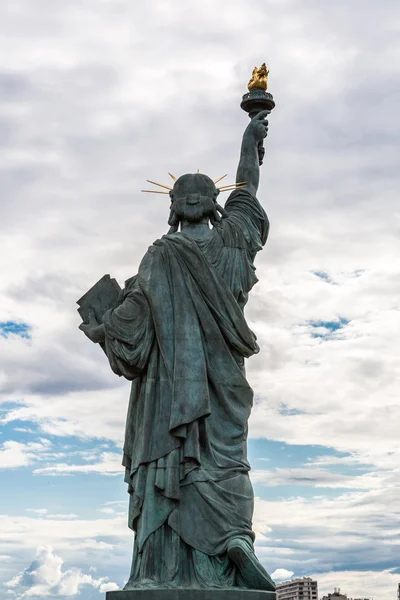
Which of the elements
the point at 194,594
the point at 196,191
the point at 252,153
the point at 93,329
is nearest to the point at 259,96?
the point at 252,153

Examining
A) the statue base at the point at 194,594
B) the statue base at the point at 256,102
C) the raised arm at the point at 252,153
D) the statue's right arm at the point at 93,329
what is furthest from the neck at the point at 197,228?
the statue base at the point at 194,594

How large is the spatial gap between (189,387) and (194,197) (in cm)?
357

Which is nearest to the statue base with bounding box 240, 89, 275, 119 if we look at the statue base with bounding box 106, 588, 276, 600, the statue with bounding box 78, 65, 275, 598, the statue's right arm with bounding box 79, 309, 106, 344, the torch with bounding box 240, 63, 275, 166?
the torch with bounding box 240, 63, 275, 166

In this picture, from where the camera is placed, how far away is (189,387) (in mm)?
17000

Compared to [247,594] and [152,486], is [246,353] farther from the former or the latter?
[247,594]

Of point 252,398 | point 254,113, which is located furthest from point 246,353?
point 254,113

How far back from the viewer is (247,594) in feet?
51.4

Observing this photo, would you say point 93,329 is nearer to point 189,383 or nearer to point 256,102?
point 189,383

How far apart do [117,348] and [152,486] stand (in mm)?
2471

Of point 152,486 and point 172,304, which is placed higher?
point 172,304

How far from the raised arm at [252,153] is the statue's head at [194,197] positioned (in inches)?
43.0

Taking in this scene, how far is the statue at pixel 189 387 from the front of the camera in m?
16.3

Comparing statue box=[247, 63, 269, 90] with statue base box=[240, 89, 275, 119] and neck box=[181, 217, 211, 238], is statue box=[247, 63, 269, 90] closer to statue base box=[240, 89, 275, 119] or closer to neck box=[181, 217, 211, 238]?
statue base box=[240, 89, 275, 119]

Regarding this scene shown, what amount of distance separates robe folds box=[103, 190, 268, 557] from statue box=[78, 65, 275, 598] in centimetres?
2
